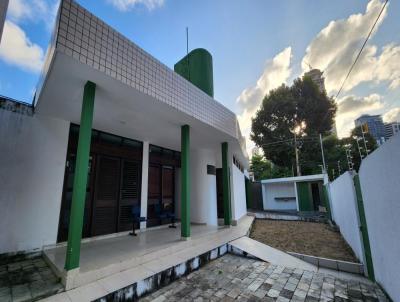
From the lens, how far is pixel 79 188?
248 centimetres

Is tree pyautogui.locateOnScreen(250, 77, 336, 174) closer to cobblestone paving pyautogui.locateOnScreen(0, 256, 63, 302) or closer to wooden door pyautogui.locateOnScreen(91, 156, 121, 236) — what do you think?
wooden door pyautogui.locateOnScreen(91, 156, 121, 236)

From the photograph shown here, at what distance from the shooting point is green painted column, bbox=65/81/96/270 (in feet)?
7.73

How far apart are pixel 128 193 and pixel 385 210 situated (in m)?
5.19

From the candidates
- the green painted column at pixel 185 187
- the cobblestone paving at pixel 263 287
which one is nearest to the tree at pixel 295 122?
the green painted column at pixel 185 187

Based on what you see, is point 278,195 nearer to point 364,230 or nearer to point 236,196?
point 236,196

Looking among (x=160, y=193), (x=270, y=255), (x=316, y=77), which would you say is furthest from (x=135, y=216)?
(x=316, y=77)

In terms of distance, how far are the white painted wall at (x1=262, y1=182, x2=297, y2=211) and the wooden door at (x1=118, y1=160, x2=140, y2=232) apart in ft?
37.9

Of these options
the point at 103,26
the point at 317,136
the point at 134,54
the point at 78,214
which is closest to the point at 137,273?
the point at 78,214

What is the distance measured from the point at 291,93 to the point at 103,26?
58.0ft

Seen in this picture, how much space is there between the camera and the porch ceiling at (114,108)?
8.40 feet

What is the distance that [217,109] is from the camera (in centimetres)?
494

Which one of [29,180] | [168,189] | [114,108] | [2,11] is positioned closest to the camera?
[2,11]

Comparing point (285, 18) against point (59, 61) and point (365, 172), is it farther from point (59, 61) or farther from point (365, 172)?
point (59, 61)

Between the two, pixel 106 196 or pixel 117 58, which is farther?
pixel 106 196
